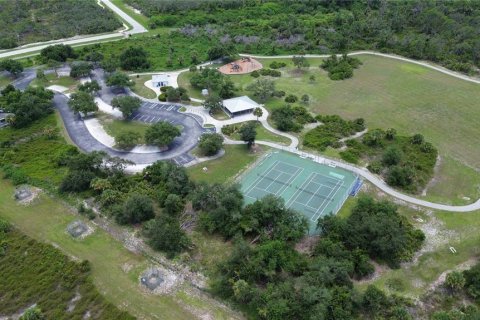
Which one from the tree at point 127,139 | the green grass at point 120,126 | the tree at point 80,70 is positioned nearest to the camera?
the tree at point 127,139

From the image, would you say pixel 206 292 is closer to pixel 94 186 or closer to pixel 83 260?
pixel 83 260

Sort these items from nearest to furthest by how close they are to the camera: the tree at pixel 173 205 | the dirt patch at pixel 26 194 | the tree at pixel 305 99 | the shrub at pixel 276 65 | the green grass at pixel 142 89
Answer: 1. the tree at pixel 173 205
2. the dirt patch at pixel 26 194
3. the tree at pixel 305 99
4. the green grass at pixel 142 89
5. the shrub at pixel 276 65

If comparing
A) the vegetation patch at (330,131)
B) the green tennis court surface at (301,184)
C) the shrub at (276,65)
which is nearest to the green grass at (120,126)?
the green tennis court surface at (301,184)

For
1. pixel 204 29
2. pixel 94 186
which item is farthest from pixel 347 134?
pixel 204 29

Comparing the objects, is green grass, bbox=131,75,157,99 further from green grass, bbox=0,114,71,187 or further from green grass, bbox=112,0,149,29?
green grass, bbox=112,0,149,29

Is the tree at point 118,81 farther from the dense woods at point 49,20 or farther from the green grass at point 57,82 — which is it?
the dense woods at point 49,20
